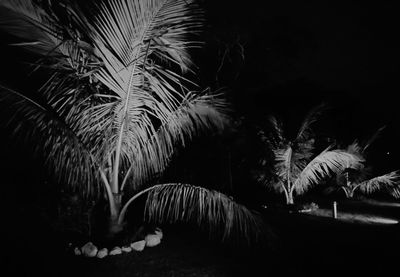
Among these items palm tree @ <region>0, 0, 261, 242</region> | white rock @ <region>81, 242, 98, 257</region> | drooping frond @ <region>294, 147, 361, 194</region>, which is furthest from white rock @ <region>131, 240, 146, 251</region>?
drooping frond @ <region>294, 147, 361, 194</region>

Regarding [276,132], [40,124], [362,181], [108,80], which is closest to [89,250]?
[40,124]

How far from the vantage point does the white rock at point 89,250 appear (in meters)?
4.23

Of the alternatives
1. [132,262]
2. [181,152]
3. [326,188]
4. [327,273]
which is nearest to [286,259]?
[327,273]

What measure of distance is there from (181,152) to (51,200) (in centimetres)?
327

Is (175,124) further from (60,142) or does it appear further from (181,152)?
(181,152)

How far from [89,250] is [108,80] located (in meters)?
2.55

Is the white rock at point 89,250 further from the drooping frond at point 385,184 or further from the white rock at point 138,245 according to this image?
the drooping frond at point 385,184

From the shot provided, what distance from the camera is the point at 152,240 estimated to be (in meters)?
4.79

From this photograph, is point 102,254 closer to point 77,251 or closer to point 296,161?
point 77,251

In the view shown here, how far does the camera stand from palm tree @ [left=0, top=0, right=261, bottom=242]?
297 cm

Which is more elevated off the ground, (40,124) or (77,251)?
(40,124)

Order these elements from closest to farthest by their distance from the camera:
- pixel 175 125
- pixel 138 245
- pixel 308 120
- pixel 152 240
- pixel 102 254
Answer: pixel 102 254
pixel 175 125
pixel 138 245
pixel 152 240
pixel 308 120

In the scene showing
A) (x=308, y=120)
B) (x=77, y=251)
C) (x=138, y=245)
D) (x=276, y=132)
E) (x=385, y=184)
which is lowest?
(x=77, y=251)

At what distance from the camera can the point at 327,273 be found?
345 cm
